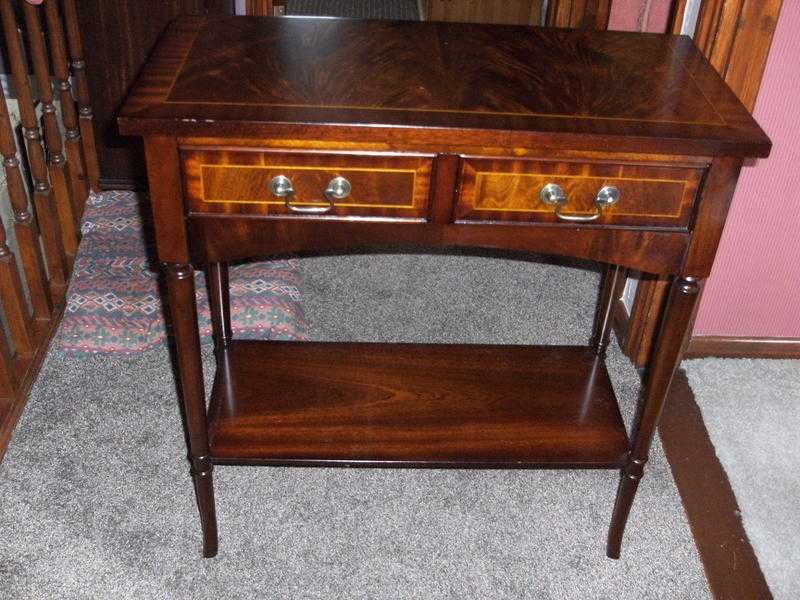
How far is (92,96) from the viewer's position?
2.73 meters

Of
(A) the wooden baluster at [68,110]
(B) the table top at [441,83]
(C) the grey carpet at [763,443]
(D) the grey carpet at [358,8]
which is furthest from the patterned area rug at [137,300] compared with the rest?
(D) the grey carpet at [358,8]

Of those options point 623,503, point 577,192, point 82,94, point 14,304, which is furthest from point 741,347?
point 82,94

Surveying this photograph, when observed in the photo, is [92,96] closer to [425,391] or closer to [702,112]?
[425,391]

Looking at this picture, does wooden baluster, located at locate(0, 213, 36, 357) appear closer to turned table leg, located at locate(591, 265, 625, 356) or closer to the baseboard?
turned table leg, located at locate(591, 265, 625, 356)

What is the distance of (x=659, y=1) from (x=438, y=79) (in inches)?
43.4

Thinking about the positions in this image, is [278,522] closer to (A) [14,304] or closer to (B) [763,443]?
(A) [14,304]

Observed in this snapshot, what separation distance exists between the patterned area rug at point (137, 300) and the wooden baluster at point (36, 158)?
0.07 metres

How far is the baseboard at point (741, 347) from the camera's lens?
96.3 inches

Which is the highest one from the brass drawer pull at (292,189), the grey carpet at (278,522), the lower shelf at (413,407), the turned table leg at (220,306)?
the brass drawer pull at (292,189)

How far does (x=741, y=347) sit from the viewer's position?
2453mm

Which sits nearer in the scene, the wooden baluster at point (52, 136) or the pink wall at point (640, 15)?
the wooden baluster at point (52, 136)

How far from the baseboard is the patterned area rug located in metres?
1.11

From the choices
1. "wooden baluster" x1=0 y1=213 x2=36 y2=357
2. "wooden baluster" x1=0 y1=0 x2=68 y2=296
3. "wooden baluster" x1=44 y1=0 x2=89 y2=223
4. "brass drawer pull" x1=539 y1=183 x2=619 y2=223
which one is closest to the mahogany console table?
"brass drawer pull" x1=539 y1=183 x2=619 y2=223

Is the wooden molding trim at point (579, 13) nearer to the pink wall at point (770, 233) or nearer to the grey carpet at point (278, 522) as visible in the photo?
the pink wall at point (770, 233)
